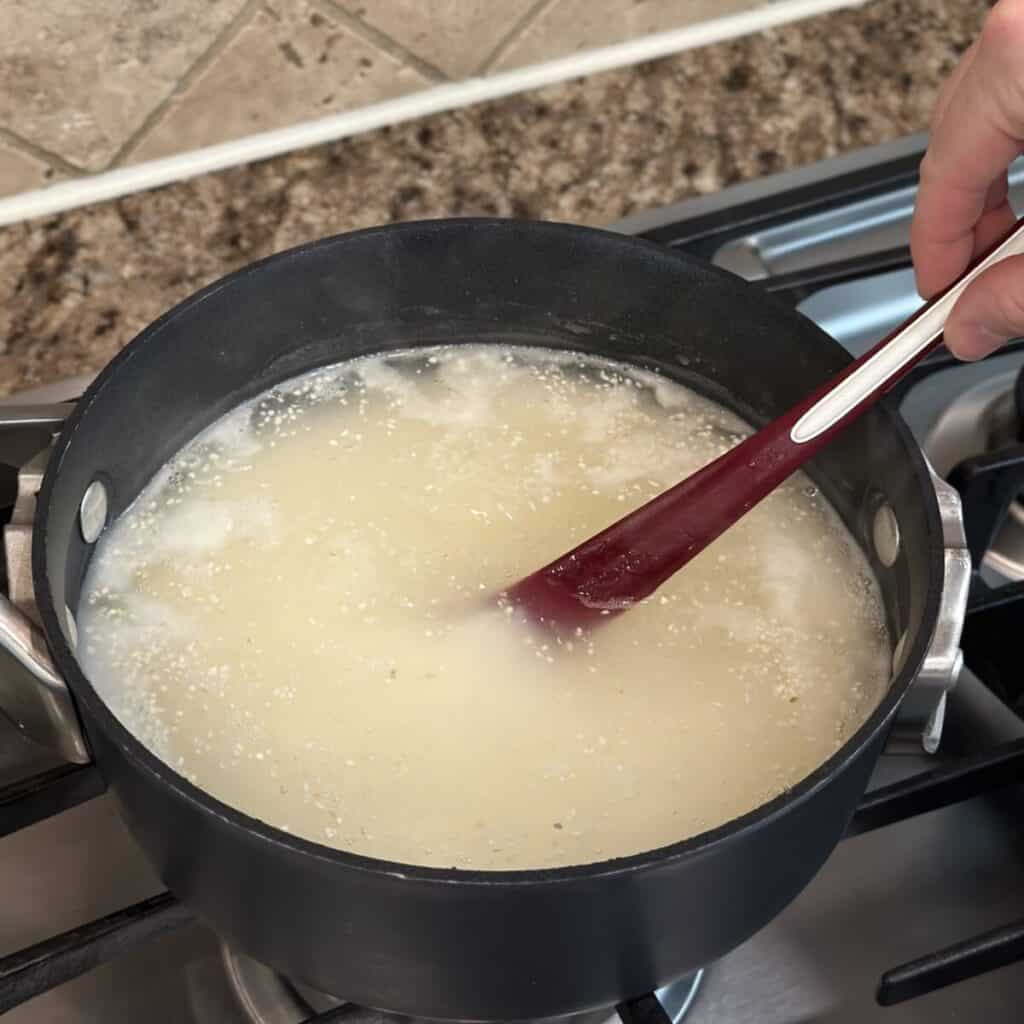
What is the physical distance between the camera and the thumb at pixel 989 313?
0.54 m

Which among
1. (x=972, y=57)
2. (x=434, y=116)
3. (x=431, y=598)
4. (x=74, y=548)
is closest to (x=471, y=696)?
(x=431, y=598)

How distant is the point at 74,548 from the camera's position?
627 millimetres

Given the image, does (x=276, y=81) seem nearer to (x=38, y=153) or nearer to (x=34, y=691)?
(x=38, y=153)

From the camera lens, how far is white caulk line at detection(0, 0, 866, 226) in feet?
2.76

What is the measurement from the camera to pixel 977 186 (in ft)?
1.96

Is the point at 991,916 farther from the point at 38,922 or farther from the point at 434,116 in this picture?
the point at 434,116

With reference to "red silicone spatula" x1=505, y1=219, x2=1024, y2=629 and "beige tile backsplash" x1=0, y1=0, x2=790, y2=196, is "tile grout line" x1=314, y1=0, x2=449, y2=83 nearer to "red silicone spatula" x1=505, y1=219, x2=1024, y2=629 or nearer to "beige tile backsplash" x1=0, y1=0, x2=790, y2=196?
"beige tile backsplash" x1=0, y1=0, x2=790, y2=196

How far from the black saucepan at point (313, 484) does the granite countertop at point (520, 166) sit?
169 millimetres

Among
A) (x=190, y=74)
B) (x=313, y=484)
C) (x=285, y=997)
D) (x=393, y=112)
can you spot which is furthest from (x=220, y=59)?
(x=285, y=997)

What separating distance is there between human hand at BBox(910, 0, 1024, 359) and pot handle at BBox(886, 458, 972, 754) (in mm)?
68

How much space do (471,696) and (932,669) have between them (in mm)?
198

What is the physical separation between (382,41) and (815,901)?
1.81 ft

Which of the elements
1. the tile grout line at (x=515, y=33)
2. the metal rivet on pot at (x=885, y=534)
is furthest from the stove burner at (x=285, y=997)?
the tile grout line at (x=515, y=33)

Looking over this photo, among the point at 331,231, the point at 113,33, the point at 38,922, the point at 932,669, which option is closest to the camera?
the point at 932,669
